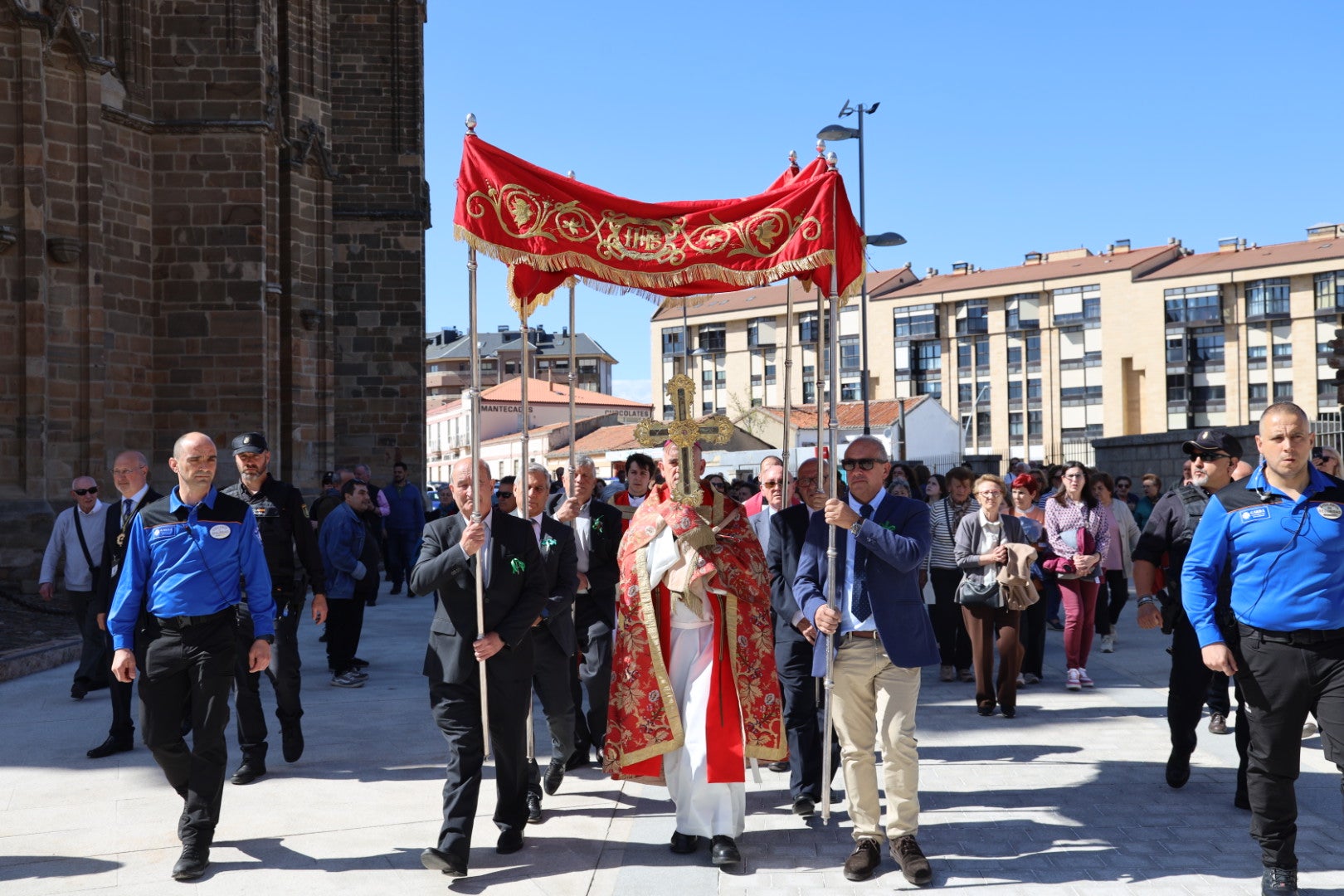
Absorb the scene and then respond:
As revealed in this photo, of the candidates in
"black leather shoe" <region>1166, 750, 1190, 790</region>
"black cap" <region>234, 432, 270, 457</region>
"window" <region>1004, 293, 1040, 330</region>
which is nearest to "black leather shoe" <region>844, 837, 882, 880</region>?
"black leather shoe" <region>1166, 750, 1190, 790</region>

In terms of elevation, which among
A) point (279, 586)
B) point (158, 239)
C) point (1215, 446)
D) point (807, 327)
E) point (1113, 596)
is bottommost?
Result: point (1113, 596)

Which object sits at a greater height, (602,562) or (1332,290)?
(1332,290)

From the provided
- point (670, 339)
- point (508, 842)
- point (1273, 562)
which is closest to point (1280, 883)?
point (1273, 562)

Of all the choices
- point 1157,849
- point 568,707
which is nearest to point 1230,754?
point 1157,849

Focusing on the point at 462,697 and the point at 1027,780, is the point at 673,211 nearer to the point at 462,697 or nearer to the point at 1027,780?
the point at 462,697

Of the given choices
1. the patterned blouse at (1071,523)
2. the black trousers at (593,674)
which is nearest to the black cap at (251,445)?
the black trousers at (593,674)

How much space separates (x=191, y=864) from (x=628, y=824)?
1.98m

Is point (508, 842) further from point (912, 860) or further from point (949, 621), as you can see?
point (949, 621)

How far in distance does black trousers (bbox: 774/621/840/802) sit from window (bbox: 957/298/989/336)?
85351 millimetres

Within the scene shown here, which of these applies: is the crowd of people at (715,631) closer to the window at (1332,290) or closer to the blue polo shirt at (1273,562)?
the blue polo shirt at (1273,562)

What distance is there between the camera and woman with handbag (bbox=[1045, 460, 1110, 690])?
1083 centimetres

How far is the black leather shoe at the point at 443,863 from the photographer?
5.76m

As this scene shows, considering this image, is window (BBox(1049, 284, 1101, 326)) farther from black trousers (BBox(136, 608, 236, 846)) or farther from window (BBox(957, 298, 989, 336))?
black trousers (BBox(136, 608, 236, 846))

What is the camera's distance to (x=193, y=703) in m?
6.10
